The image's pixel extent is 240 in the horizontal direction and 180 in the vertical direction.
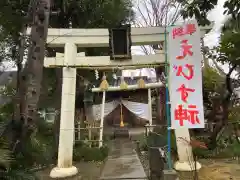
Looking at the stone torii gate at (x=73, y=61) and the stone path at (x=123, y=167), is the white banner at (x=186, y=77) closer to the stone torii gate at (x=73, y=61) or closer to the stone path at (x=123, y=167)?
the stone torii gate at (x=73, y=61)

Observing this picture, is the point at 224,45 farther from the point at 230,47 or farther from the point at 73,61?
the point at 73,61

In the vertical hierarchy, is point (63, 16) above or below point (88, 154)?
above

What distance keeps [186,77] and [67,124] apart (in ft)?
11.3

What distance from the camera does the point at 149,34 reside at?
285 inches

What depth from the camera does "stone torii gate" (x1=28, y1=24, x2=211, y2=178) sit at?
6.78 metres

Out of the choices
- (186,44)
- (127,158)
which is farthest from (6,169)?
(127,158)

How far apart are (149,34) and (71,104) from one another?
3.02 metres

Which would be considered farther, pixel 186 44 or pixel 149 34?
pixel 149 34

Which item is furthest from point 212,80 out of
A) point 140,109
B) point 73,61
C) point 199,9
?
point 140,109

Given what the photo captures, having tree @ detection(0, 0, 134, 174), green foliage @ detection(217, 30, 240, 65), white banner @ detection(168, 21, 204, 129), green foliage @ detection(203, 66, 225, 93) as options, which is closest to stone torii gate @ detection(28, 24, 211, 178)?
green foliage @ detection(217, 30, 240, 65)

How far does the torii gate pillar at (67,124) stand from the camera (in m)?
6.69

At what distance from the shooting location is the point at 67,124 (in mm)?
6832

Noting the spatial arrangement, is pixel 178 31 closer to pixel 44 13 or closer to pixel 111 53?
pixel 111 53

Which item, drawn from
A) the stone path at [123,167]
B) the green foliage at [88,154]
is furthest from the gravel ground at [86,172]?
the green foliage at [88,154]
